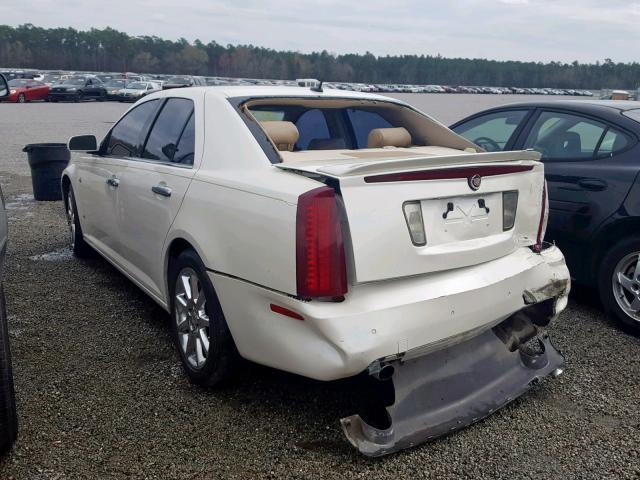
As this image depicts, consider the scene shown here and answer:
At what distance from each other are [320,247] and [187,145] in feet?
4.67

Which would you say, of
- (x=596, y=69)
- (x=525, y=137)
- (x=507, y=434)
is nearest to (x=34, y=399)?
(x=507, y=434)

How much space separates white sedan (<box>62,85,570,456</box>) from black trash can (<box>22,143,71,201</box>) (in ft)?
16.9

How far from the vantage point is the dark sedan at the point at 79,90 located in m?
37.5

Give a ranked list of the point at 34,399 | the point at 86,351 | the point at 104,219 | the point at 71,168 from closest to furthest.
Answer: the point at 34,399
the point at 86,351
the point at 104,219
the point at 71,168

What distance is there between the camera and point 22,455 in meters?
2.72

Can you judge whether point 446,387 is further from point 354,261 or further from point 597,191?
point 597,191

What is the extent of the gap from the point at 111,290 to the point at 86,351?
123cm

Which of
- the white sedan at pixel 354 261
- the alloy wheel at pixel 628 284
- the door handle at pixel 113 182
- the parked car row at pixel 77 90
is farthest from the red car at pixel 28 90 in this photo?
the alloy wheel at pixel 628 284

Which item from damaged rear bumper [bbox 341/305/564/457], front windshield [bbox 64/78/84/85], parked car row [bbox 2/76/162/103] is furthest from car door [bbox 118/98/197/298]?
front windshield [bbox 64/78/84/85]

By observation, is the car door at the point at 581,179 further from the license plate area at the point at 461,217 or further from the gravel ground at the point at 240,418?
the license plate area at the point at 461,217

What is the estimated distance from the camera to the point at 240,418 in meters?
3.08

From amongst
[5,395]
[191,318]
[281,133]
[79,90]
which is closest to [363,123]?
[281,133]

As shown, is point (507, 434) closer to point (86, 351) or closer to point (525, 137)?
point (86, 351)

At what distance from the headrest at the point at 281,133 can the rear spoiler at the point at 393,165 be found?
54 centimetres
